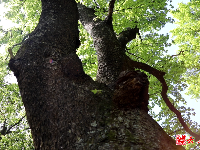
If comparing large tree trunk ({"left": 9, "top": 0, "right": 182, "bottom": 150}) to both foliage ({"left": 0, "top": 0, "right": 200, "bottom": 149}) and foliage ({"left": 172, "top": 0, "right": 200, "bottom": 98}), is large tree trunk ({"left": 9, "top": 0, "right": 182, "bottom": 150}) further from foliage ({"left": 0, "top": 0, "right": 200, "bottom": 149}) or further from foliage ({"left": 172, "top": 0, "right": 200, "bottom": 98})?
foliage ({"left": 172, "top": 0, "right": 200, "bottom": 98})

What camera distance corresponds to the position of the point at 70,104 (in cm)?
178

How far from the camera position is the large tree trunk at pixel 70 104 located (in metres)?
1.49

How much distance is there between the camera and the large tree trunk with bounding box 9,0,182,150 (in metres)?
1.49

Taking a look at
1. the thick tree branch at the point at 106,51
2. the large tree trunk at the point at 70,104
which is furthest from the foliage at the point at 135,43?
the large tree trunk at the point at 70,104

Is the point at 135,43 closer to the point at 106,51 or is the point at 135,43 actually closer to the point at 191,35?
the point at 106,51

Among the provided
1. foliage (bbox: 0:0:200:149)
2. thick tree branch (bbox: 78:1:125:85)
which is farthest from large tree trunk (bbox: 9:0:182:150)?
foliage (bbox: 0:0:200:149)

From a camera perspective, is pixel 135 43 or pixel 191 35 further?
pixel 191 35

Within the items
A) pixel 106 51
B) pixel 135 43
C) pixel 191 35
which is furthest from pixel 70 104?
pixel 191 35

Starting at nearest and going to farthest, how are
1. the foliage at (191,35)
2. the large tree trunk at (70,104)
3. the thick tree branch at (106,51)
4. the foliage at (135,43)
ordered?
the large tree trunk at (70,104) → the thick tree branch at (106,51) → the foliage at (135,43) → the foliage at (191,35)

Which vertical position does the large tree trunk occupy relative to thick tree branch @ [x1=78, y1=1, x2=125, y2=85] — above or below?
below

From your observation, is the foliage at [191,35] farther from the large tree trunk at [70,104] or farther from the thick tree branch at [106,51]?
the large tree trunk at [70,104]

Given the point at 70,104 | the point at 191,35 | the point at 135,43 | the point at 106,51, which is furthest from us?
the point at 191,35

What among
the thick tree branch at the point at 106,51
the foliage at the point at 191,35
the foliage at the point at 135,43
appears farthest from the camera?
the foliage at the point at 191,35

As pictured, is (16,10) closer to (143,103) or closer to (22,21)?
(22,21)
